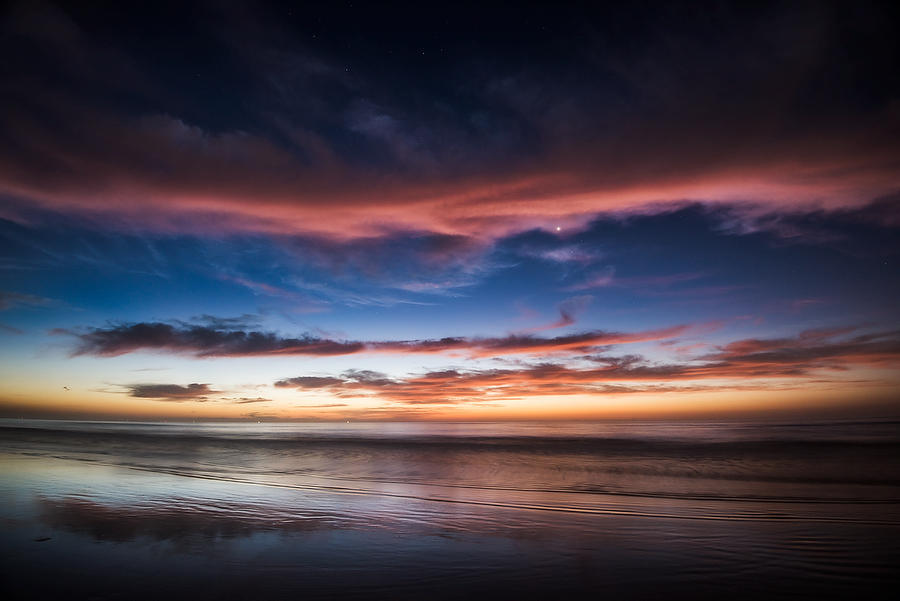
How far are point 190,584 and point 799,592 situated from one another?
736 centimetres

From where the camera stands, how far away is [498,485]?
55.2 ft

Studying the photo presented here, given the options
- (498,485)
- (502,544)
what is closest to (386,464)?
(498,485)

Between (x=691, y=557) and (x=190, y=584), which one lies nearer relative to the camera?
(x=190, y=584)

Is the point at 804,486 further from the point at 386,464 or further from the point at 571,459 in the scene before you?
the point at 386,464

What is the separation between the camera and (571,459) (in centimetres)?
2766

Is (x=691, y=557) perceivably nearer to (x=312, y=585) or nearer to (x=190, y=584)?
(x=312, y=585)

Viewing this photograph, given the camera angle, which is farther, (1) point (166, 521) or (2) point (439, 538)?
(1) point (166, 521)

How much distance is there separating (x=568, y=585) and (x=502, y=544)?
84.7 inches

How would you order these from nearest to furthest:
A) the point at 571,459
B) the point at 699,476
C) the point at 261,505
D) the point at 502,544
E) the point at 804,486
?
the point at 502,544 → the point at 261,505 → the point at 804,486 → the point at 699,476 → the point at 571,459

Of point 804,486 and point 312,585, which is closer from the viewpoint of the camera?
point 312,585

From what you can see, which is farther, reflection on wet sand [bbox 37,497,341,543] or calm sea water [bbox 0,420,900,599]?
reflection on wet sand [bbox 37,497,341,543]

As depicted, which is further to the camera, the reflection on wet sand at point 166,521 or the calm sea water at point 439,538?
the reflection on wet sand at point 166,521

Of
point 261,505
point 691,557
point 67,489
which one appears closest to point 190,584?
point 261,505

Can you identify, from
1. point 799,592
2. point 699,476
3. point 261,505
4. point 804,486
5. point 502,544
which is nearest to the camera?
point 799,592
